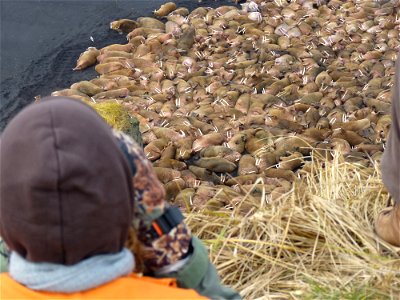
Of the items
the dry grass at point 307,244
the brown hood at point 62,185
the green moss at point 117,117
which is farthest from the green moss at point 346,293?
the brown hood at point 62,185

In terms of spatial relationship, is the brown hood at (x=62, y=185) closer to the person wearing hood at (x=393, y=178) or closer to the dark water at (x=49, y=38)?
the person wearing hood at (x=393, y=178)

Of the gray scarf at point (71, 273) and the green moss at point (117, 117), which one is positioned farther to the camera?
the green moss at point (117, 117)

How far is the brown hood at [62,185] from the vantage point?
4.59 feet

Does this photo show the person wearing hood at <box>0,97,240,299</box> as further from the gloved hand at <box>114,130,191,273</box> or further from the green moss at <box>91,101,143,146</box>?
the green moss at <box>91,101,143,146</box>

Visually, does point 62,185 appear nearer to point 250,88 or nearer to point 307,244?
point 307,244

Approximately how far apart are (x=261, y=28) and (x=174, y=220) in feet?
15.2

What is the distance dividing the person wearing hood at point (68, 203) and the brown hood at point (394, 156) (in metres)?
1.42

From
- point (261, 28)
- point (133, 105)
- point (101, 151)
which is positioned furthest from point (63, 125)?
point (261, 28)

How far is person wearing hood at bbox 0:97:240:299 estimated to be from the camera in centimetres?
140

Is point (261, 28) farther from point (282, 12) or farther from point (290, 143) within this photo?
point (290, 143)

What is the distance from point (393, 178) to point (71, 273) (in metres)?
1.77

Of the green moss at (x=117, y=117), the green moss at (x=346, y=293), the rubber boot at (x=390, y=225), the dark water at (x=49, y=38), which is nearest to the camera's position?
the green moss at (x=346, y=293)

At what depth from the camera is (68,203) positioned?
141 cm

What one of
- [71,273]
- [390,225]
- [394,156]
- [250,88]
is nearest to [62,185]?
[71,273]
